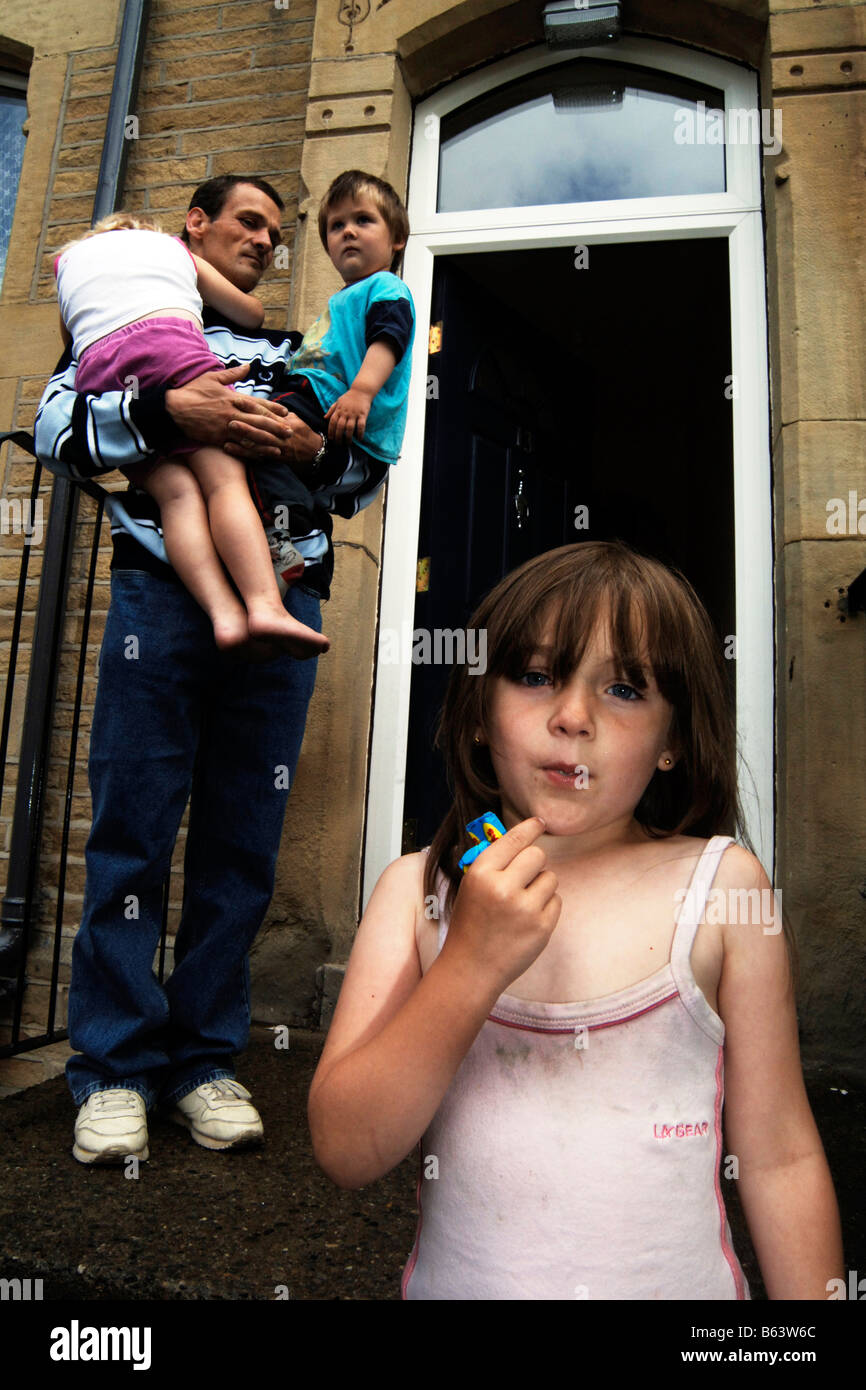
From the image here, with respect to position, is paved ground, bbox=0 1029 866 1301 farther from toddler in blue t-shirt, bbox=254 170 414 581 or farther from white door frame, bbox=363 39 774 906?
white door frame, bbox=363 39 774 906

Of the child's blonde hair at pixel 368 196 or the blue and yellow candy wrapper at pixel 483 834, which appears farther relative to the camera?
the child's blonde hair at pixel 368 196

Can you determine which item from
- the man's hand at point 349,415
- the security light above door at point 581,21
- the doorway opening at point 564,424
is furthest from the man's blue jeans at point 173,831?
the security light above door at point 581,21

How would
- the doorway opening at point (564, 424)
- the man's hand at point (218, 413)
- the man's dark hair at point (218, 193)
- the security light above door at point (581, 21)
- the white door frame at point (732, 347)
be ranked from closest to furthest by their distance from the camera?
the man's hand at point (218, 413) → the man's dark hair at point (218, 193) → the white door frame at point (732, 347) → the security light above door at point (581, 21) → the doorway opening at point (564, 424)

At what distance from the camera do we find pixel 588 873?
1.11 meters

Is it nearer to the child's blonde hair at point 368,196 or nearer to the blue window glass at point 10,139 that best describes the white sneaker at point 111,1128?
the child's blonde hair at point 368,196

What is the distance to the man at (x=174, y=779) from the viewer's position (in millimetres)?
1979

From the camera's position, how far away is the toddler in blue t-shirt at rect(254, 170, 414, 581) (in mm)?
2100

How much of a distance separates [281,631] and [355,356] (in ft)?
2.92

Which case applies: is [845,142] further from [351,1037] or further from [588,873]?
[351,1037]

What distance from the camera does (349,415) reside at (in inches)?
84.0

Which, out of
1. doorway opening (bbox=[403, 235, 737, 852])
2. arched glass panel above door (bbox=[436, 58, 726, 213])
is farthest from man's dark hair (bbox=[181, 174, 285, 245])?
arched glass panel above door (bbox=[436, 58, 726, 213])

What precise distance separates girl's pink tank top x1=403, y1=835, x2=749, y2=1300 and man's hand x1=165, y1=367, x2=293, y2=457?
1338 millimetres

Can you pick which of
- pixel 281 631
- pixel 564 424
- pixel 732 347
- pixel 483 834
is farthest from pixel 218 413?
pixel 564 424

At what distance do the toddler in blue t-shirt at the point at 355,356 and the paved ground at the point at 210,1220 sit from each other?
119cm
